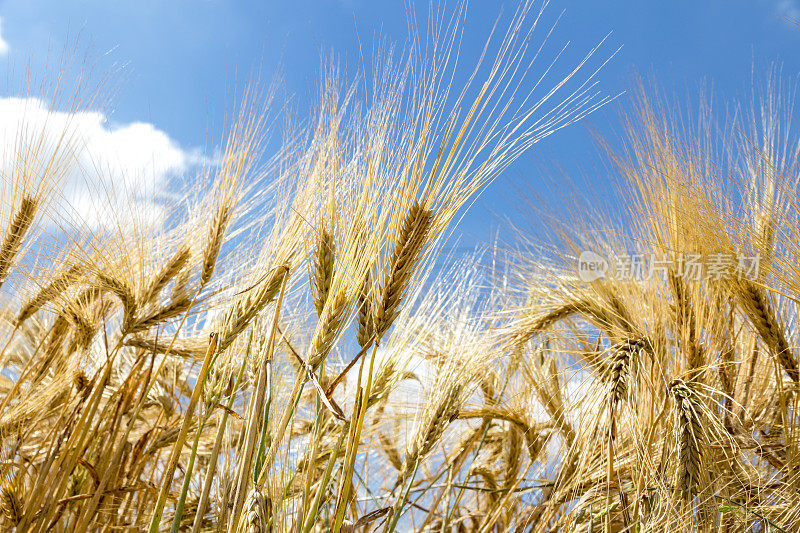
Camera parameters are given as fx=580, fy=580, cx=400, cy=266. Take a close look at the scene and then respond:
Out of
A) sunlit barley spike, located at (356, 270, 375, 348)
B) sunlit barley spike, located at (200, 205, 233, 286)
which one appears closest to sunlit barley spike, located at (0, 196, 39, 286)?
sunlit barley spike, located at (200, 205, 233, 286)

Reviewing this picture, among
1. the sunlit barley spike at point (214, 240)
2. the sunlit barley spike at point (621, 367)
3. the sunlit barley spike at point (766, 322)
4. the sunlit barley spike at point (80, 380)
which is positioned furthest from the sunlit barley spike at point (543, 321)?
the sunlit barley spike at point (80, 380)

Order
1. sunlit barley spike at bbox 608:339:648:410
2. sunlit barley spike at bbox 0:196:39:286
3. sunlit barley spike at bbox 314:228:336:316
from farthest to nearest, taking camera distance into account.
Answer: sunlit barley spike at bbox 0:196:39:286, sunlit barley spike at bbox 608:339:648:410, sunlit barley spike at bbox 314:228:336:316

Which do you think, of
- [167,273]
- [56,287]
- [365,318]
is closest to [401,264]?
[365,318]

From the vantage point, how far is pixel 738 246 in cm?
147

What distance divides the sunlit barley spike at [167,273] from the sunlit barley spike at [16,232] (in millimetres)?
345

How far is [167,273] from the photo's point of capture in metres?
1.48

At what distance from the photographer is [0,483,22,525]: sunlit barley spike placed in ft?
4.46

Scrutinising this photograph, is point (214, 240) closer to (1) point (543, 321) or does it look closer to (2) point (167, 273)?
(2) point (167, 273)

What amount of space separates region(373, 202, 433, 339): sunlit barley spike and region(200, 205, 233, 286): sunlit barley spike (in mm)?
679

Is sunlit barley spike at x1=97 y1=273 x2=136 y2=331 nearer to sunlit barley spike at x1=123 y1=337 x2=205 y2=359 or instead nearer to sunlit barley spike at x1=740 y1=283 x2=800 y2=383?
sunlit barley spike at x1=123 y1=337 x2=205 y2=359

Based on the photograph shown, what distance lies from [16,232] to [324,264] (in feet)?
3.18

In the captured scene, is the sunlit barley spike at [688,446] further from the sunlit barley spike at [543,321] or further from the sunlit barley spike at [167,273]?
the sunlit barley spike at [167,273]

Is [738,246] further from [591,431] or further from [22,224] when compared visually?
[22,224]

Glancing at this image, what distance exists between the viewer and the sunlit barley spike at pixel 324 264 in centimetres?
106
